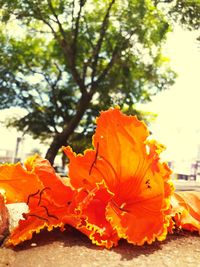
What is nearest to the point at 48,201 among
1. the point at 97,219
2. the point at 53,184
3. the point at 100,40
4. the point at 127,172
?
the point at 53,184

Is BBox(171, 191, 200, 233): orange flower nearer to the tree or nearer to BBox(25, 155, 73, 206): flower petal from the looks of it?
BBox(25, 155, 73, 206): flower petal

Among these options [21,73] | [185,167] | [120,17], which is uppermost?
[120,17]

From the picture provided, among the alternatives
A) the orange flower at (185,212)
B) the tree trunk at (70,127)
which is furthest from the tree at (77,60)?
the orange flower at (185,212)

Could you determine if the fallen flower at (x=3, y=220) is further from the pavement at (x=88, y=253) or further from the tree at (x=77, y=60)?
the tree at (x=77, y=60)

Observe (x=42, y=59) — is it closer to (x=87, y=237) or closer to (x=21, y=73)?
(x=21, y=73)

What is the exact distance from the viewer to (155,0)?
1845 cm

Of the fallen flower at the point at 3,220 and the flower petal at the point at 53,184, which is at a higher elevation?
the flower petal at the point at 53,184

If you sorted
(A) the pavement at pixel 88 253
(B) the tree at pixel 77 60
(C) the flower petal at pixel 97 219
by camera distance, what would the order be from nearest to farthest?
(A) the pavement at pixel 88 253 < (C) the flower petal at pixel 97 219 < (B) the tree at pixel 77 60

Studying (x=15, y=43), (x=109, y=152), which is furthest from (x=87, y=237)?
(x=15, y=43)

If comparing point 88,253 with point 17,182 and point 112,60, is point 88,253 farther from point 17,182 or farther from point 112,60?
point 112,60

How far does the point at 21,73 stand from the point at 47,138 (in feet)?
14.4

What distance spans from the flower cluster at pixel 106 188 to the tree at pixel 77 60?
16.1m

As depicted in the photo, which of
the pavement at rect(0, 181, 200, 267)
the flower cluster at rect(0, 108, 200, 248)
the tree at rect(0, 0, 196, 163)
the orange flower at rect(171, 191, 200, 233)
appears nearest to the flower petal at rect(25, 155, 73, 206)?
the flower cluster at rect(0, 108, 200, 248)

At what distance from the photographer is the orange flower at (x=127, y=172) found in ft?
6.79
